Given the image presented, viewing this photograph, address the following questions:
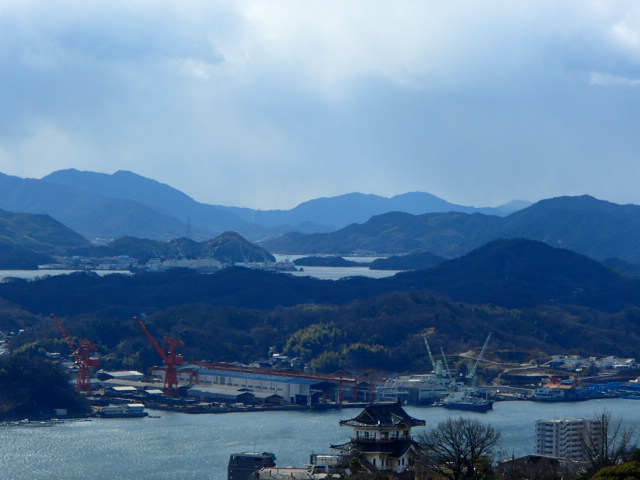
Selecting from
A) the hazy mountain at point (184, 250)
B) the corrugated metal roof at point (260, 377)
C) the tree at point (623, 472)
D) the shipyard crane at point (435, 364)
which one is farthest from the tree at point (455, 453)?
the hazy mountain at point (184, 250)

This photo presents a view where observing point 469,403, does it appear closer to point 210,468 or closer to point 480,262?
point 210,468

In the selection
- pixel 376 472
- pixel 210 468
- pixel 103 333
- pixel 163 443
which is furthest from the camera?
pixel 103 333

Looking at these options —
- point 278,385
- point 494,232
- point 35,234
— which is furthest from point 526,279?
point 35,234

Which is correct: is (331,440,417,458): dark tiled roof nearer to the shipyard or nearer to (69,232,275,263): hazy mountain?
the shipyard

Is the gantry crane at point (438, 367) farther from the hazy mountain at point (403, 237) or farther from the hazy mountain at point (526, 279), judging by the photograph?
the hazy mountain at point (403, 237)

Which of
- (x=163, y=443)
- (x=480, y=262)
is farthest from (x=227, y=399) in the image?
(x=480, y=262)

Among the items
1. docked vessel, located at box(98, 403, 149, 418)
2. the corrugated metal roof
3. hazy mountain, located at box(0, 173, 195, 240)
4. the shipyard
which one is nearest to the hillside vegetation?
the shipyard

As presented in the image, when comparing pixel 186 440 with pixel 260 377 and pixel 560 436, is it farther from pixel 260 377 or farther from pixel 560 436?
pixel 260 377
